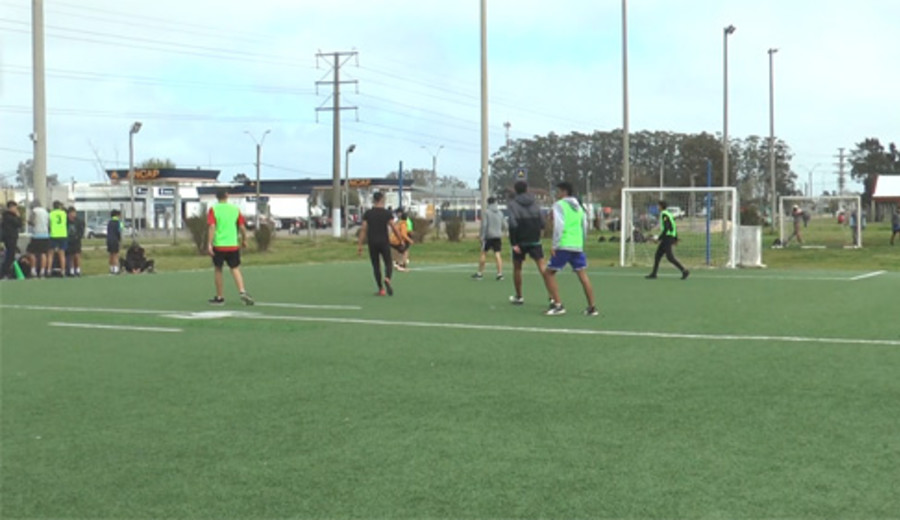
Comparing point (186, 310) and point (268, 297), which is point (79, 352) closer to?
point (186, 310)

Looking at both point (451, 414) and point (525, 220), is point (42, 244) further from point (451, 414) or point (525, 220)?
point (451, 414)

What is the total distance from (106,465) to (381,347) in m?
4.93

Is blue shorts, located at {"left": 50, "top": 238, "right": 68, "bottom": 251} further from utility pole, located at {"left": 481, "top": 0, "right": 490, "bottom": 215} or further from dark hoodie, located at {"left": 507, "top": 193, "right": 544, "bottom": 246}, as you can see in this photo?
utility pole, located at {"left": 481, "top": 0, "right": 490, "bottom": 215}

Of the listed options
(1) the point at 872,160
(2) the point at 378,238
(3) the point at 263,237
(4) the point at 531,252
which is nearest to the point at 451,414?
(4) the point at 531,252

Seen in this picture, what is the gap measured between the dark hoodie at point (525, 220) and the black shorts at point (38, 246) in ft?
42.6

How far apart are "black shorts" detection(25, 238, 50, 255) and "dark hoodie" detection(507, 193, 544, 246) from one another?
12980mm

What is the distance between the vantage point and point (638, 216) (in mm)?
32406

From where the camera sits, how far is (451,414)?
7.35m

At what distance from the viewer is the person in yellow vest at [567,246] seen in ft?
45.6

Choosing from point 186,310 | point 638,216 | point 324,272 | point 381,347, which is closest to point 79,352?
point 381,347

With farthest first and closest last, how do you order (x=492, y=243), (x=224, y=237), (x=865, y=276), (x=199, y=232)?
1. (x=199, y=232)
2. (x=865, y=276)
3. (x=492, y=243)
4. (x=224, y=237)

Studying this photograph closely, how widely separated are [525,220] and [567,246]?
191 centimetres

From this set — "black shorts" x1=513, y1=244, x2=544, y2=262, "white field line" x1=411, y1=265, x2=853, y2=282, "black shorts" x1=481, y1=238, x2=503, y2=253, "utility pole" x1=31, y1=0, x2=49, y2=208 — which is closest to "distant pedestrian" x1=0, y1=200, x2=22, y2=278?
"utility pole" x1=31, y1=0, x2=49, y2=208

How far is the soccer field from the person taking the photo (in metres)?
5.37
